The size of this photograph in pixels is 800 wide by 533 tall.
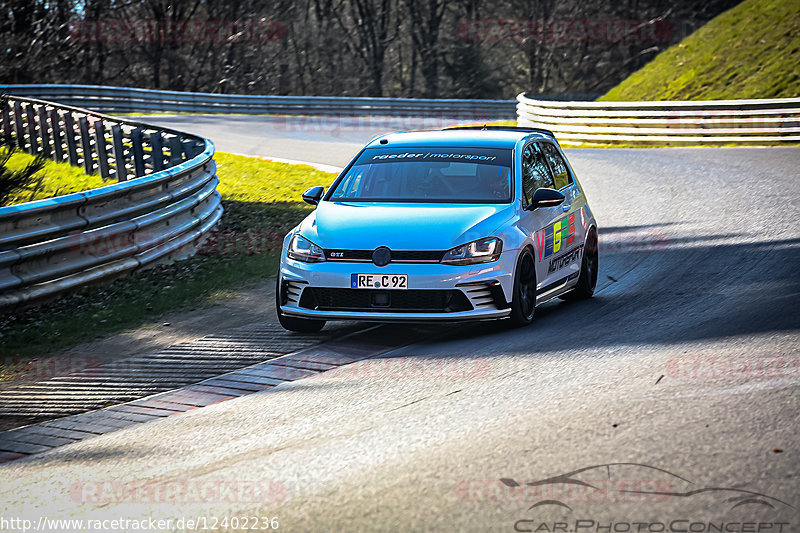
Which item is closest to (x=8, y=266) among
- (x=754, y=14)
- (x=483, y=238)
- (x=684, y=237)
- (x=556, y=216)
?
(x=483, y=238)

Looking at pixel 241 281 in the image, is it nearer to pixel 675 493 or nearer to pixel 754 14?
pixel 675 493

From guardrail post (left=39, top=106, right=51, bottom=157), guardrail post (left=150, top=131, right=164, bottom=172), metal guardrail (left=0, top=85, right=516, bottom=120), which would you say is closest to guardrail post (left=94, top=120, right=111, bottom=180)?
guardrail post (left=150, top=131, right=164, bottom=172)

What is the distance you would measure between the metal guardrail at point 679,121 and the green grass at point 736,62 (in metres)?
4.30

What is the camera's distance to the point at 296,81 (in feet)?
199

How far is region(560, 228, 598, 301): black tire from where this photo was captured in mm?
10172

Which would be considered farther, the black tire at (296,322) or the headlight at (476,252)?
the black tire at (296,322)

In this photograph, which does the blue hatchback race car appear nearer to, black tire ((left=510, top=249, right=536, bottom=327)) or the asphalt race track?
black tire ((left=510, top=249, right=536, bottom=327))

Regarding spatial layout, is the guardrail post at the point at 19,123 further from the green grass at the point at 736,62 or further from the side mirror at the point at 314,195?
the green grass at the point at 736,62

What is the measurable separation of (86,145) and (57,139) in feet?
6.42

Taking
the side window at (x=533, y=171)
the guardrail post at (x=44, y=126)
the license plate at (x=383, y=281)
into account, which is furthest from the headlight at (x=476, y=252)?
the guardrail post at (x=44, y=126)

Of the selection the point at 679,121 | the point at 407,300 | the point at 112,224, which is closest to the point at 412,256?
the point at 407,300

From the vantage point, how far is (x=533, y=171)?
32.5 feet

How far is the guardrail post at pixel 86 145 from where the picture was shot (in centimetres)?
1911

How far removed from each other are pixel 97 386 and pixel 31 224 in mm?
2460
